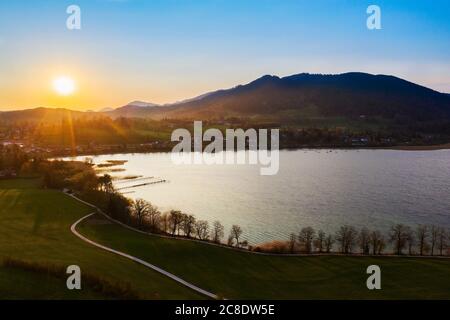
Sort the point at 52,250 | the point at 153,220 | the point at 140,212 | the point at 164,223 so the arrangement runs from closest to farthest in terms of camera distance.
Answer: the point at 52,250 < the point at 153,220 < the point at 164,223 < the point at 140,212

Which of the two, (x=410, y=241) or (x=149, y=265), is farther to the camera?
(x=410, y=241)

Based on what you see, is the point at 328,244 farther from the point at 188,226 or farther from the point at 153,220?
the point at 153,220

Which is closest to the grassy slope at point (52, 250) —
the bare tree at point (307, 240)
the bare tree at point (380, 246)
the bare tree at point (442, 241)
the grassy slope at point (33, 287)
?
the grassy slope at point (33, 287)

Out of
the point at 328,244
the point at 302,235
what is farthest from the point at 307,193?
the point at 328,244

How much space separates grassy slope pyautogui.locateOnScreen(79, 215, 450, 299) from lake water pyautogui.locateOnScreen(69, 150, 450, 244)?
9466 millimetres

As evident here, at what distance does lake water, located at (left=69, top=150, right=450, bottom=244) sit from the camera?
5484 cm

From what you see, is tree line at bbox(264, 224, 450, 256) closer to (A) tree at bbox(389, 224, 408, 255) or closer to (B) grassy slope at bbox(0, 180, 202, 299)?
(A) tree at bbox(389, 224, 408, 255)

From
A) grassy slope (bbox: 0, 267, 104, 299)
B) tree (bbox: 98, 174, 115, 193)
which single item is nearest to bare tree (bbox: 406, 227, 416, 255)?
grassy slope (bbox: 0, 267, 104, 299)

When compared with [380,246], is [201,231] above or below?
above

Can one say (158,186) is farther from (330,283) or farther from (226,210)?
(330,283)

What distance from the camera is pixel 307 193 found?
7238 cm

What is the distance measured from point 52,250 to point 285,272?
742 inches

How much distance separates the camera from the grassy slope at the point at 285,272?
30.7 meters
